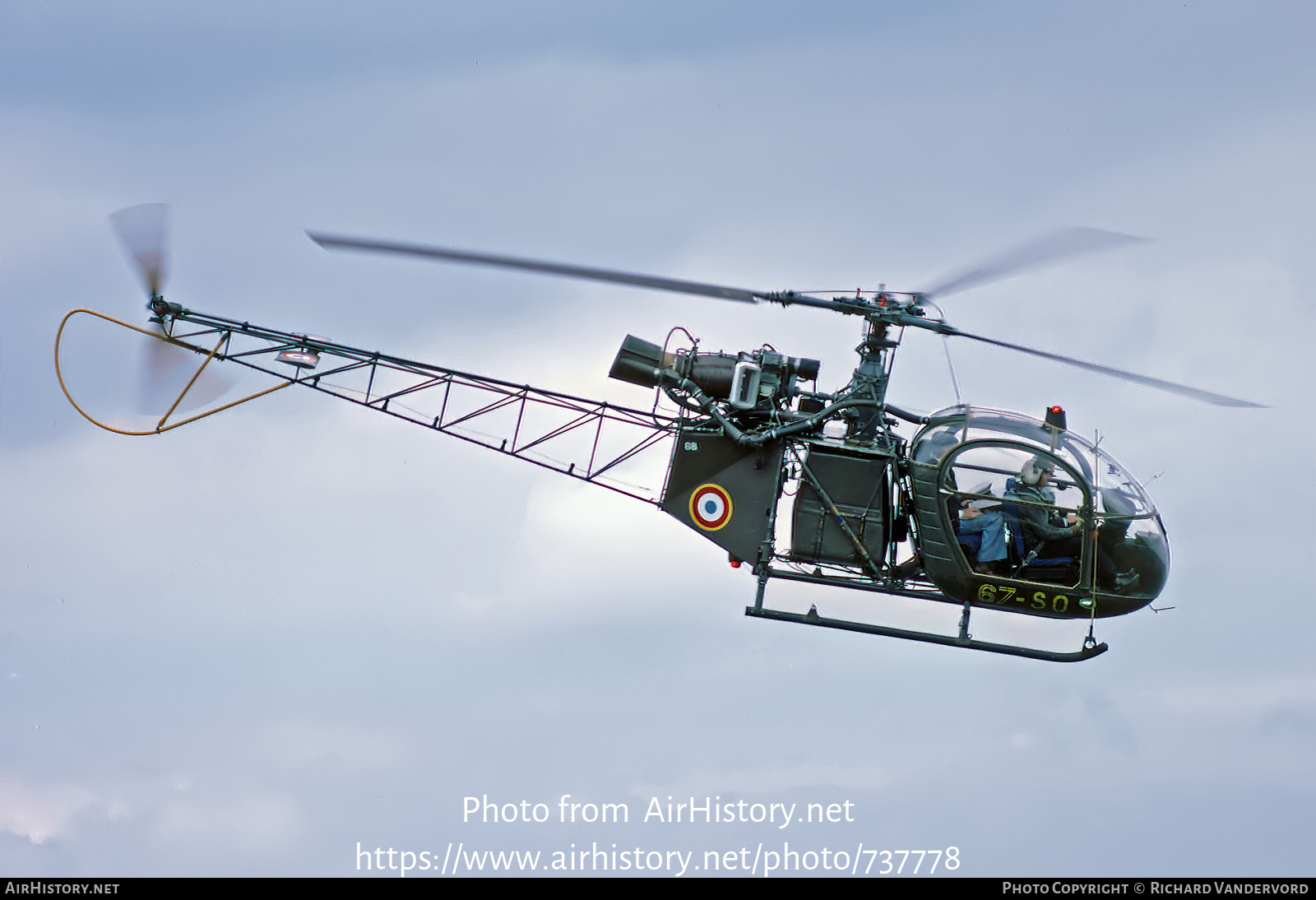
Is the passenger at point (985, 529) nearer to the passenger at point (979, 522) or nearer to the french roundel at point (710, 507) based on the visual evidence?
the passenger at point (979, 522)

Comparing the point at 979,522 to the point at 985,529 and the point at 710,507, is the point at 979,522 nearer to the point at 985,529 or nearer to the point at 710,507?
the point at 985,529

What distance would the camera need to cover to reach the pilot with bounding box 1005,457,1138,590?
20.5m

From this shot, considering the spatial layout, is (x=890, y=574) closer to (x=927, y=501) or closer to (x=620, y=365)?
(x=927, y=501)

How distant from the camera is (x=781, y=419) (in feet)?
71.1

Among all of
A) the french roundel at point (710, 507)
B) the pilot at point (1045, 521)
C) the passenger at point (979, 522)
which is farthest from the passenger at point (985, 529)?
the french roundel at point (710, 507)

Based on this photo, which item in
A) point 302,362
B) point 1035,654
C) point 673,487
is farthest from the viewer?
point 302,362

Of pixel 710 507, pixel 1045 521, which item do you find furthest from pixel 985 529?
pixel 710 507

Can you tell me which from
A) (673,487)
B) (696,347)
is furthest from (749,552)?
(696,347)

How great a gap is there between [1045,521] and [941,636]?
91.4 inches

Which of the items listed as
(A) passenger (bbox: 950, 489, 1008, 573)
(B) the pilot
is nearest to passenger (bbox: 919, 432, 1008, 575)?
(A) passenger (bbox: 950, 489, 1008, 573)

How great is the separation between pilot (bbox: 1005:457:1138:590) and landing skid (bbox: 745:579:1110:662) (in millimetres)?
1238

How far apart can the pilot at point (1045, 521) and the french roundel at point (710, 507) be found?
170 inches

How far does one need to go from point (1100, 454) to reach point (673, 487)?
21.5 feet

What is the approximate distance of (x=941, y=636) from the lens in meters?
20.6
